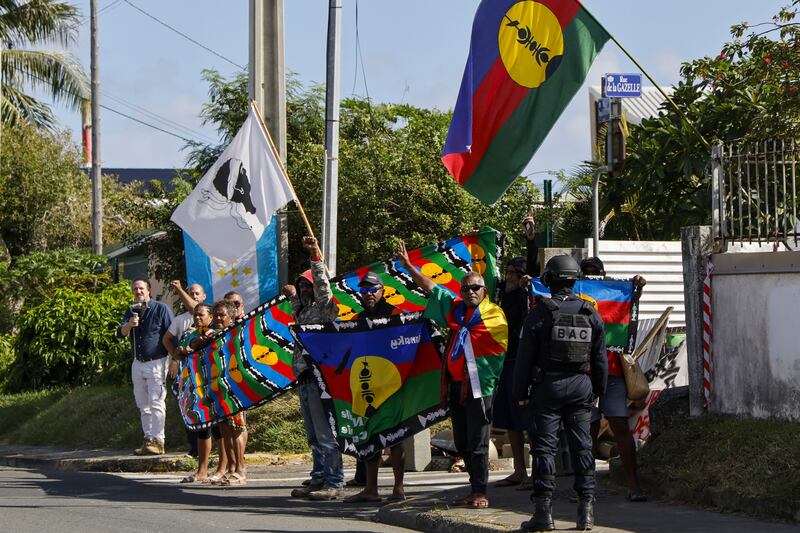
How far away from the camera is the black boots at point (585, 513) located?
8.40m

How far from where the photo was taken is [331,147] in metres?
15.3

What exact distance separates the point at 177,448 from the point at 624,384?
7.71 metres

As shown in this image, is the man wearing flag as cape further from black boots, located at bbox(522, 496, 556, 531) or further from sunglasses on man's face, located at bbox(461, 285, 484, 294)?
black boots, located at bbox(522, 496, 556, 531)

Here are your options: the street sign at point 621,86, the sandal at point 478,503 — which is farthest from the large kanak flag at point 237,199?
the street sign at point 621,86

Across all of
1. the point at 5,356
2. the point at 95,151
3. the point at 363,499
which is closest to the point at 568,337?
the point at 363,499

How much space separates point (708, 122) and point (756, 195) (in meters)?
6.20

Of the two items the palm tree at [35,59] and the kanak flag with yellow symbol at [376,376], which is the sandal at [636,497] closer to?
the kanak flag with yellow symbol at [376,376]

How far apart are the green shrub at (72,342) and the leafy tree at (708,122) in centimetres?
864

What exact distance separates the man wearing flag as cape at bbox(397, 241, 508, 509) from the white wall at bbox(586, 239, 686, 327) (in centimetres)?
540

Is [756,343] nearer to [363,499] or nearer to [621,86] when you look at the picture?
[363,499]

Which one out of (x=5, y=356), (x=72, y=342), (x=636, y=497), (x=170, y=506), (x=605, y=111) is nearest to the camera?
(x=636, y=497)

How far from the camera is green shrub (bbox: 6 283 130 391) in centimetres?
2078

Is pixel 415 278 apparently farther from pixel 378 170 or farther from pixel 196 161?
pixel 196 161

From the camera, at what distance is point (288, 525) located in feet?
31.0
